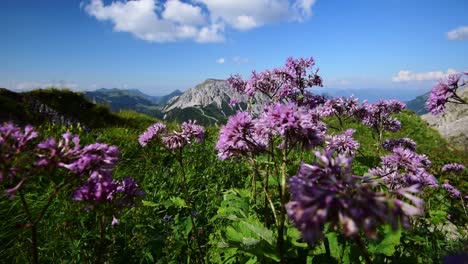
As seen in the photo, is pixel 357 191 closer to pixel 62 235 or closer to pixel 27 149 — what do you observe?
pixel 27 149

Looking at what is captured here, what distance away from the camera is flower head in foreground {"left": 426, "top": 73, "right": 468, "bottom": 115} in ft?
16.5

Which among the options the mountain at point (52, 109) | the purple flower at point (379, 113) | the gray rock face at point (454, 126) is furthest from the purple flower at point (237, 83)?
the gray rock face at point (454, 126)

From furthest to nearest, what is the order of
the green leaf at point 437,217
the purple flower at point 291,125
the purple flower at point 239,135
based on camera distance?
the green leaf at point 437,217 < the purple flower at point 239,135 < the purple flower at point 291,125

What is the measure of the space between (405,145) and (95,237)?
23.8 ft

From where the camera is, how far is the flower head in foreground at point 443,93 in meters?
5.02

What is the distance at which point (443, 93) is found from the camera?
509 centimetres

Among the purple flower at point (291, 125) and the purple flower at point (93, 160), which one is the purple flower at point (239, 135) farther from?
the purple flower at point (93, 160)

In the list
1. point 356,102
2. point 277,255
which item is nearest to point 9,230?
point 277,255

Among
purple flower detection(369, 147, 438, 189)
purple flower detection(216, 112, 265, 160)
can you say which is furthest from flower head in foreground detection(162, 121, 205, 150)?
purple flower detection(369, 147, 438, 189)

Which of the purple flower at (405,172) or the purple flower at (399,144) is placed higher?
the purple flower at (405,172)

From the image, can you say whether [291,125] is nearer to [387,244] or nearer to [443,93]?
[387,244]

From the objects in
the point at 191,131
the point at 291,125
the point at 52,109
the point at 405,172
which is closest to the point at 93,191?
the point at 291,125

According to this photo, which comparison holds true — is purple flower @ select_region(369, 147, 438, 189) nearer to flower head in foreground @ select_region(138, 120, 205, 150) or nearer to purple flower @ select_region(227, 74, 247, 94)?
flower head in foreground @ select_region(138, 120, 205, 150)

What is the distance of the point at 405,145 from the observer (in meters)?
8.09
